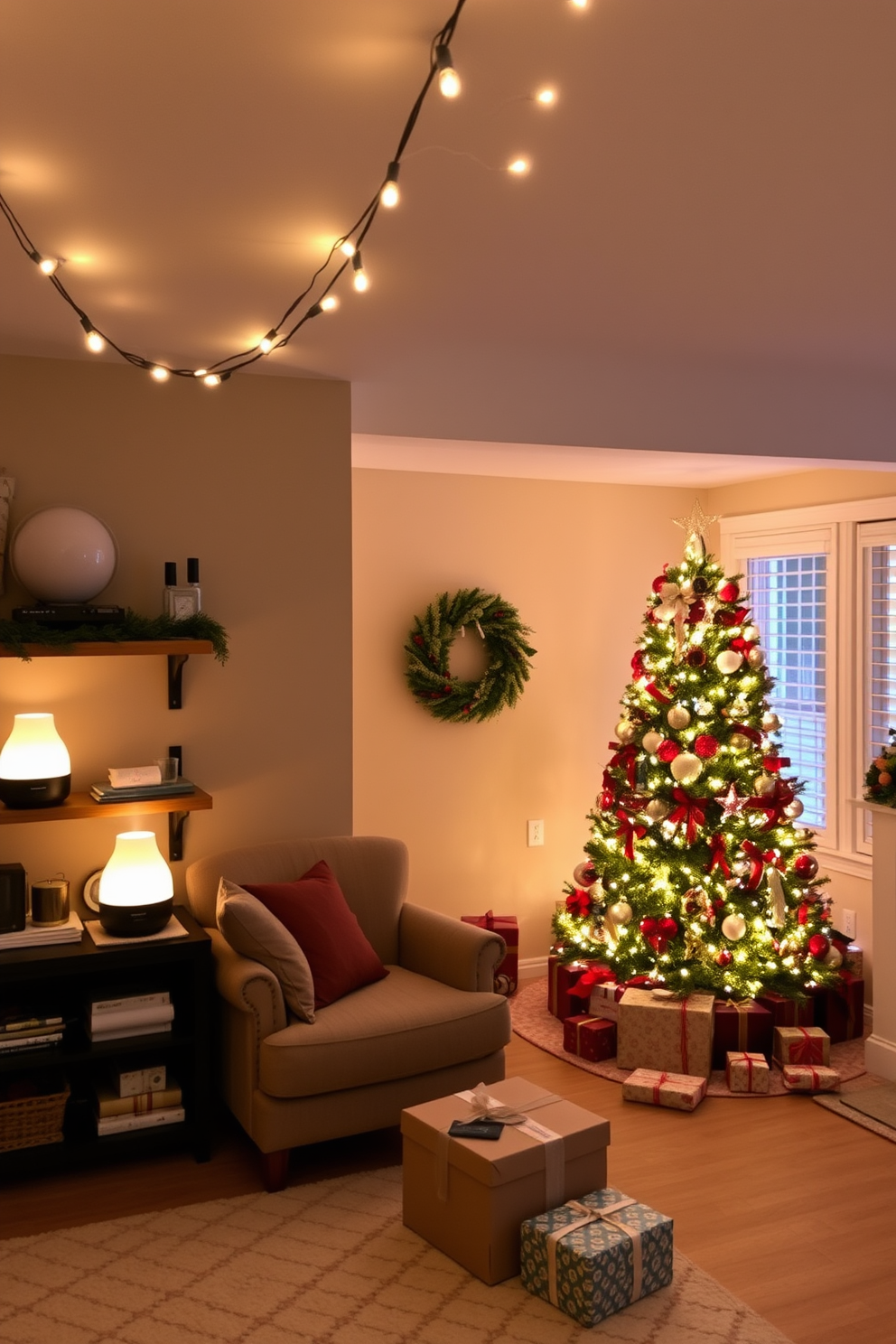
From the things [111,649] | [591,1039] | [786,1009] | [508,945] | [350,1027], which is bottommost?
[591,1039]

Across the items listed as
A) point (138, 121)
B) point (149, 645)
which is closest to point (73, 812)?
point (149, 645)

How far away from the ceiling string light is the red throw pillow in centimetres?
160

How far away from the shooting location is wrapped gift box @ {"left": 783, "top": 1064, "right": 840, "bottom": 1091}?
4.19m

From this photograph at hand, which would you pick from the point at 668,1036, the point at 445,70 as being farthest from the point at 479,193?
the point at 668,1036

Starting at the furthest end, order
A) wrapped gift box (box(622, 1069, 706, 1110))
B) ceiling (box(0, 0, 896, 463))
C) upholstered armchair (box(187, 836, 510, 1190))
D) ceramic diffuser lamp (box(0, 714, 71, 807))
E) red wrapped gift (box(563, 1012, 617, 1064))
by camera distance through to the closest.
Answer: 1. red wrapped gift (box(563, 1012, 617, 1064))
2. wrapped gift box (box(622, 1069, 706, 1110))
3. ceramic diffuser lamp (box(0, 714, 71, 807))
4. upholstered armchair (box(187, 836, 510, 1190))
5. ceiling (box(0, 0, 896, 463))

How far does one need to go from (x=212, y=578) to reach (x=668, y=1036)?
237 centimetres

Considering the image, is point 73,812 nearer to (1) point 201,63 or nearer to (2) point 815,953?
(1) point 201,63

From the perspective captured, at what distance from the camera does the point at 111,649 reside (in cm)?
350

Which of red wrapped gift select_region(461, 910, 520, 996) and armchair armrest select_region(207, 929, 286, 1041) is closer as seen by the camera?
armchair armrest select_region(207, 929, 286, 1041)

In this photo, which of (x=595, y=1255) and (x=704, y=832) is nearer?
(x=595, y=1255)

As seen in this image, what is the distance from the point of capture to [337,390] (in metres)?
4.02

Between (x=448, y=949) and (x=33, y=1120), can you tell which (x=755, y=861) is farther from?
(x=33, y=1120)

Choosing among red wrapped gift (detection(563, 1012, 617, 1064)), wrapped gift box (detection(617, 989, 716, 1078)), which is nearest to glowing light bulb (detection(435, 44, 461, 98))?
wrapped gift box (detection(617, 989, 716, 1078))

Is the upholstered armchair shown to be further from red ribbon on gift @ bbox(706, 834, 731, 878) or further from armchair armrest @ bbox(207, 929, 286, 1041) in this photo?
red ribbon on gift @ bbox(706, 834, 731, 878)
